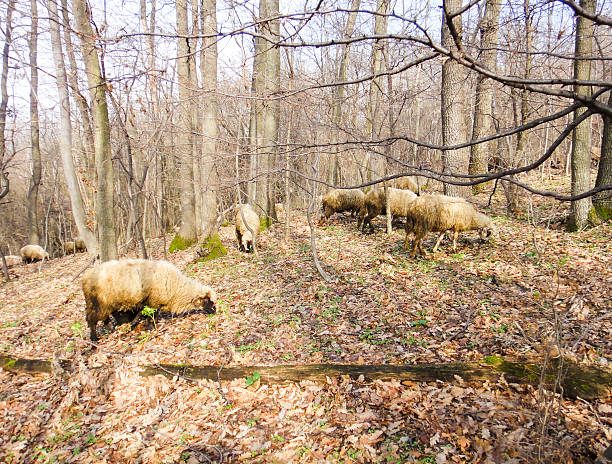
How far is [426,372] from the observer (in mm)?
4184

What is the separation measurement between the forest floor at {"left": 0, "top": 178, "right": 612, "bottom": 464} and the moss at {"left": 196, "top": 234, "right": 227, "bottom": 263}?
7.83 ft

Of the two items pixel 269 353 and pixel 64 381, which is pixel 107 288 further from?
pixel 269 353

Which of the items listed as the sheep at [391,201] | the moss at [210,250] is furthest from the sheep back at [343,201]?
the moss at [210,250]

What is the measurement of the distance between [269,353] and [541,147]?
17.0m

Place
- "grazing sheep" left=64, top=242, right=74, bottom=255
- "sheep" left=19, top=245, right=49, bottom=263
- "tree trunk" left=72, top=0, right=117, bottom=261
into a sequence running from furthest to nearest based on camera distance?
1. "grazing sheep" left=64, top=242, right=74, bottom=255
2. "sheep" left=19, top=245, right=49, bottom=263
3. "tree trunk" left=72, top=0, right=117, bottom=261

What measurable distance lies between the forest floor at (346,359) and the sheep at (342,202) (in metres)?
5.07

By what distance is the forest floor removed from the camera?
338cm

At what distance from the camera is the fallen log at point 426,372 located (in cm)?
344

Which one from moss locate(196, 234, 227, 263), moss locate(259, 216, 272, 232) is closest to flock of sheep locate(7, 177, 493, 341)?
moss locate(196, 234, 227, 263)

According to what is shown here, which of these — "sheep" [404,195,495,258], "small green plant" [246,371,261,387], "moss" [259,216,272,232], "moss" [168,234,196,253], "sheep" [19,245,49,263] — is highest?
"sheep" [404,195,495,258]

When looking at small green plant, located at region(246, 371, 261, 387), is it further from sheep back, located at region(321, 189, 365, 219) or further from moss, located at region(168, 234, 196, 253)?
sheep back, located at region(321, 189, 365, 219)

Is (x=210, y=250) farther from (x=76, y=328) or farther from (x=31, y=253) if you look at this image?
(x=31, y=253)

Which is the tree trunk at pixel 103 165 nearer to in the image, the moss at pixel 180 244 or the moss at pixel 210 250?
the moss at pixel 210 250

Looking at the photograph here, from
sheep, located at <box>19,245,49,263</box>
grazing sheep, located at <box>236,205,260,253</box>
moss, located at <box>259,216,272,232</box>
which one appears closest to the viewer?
grazing sheep, located at <box>236,205,260,253</box>
